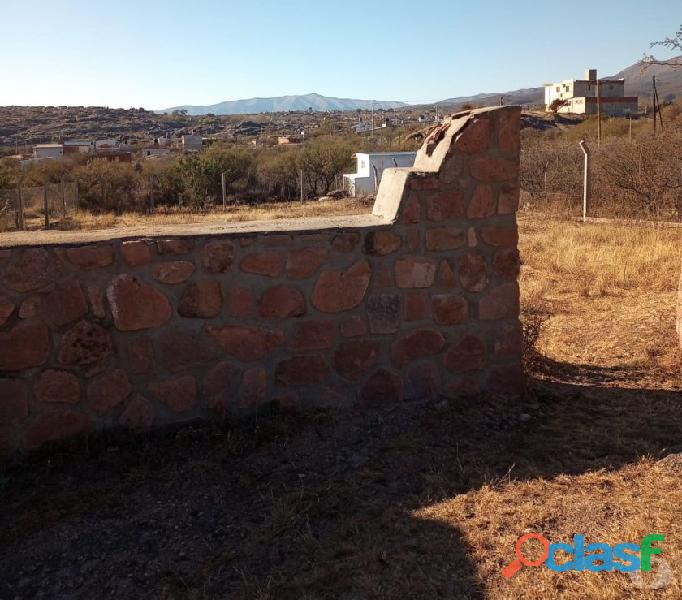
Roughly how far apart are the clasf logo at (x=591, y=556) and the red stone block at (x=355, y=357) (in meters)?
1.66

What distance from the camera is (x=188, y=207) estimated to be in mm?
27156

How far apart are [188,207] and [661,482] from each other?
994 inches

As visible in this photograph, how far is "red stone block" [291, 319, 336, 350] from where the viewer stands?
415 cm

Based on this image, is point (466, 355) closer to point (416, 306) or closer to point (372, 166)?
point (416, 306)

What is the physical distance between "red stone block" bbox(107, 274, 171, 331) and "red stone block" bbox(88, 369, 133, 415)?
261mm

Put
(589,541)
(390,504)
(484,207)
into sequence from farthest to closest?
(484,207)
(390,504)
(589,541)

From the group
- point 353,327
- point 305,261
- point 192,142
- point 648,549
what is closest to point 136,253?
point 305,261

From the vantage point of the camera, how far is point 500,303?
4.49 meters

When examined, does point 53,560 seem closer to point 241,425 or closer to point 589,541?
point 241,425

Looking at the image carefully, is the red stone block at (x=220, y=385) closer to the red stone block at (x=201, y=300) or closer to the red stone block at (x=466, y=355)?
the red stone block at (x=201, y=300)

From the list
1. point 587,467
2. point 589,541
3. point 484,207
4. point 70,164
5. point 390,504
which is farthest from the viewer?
point 70,164

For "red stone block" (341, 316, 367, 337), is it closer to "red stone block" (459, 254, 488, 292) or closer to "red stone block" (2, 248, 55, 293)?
"red stone block" (459, 254, 488, 292)

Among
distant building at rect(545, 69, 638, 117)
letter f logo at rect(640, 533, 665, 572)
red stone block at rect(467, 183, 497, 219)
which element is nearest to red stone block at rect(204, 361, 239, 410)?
red stone block at rect(467, 183, 497, 219)

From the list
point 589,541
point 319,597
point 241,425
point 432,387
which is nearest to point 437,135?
point 432,387
